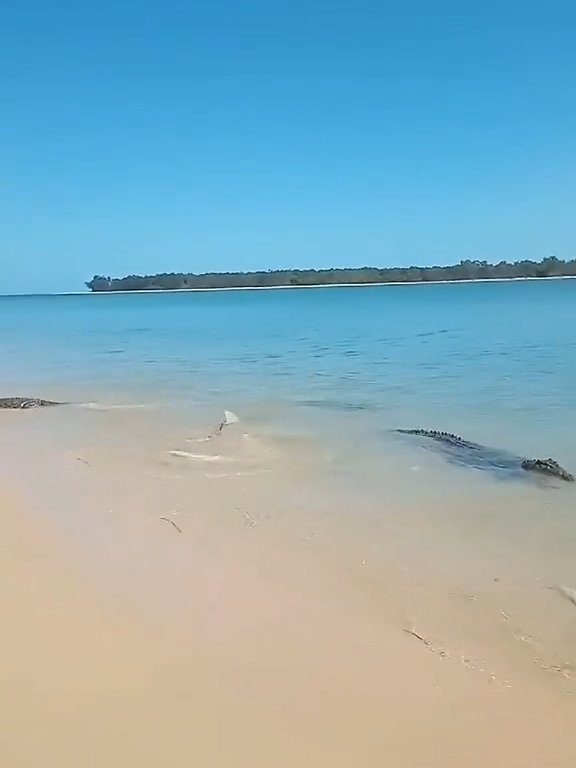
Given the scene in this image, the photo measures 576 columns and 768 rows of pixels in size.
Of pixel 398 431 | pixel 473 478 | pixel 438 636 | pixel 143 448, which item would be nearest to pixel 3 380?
A: pixel 143 448

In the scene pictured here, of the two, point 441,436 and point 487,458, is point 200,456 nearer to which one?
point 441,436

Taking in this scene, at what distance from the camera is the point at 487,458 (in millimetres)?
7848

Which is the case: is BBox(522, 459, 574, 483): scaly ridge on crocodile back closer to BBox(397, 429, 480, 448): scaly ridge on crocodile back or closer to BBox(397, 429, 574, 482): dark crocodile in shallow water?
BBox(397, 429, 574, 482): dark crocodile in shallow water

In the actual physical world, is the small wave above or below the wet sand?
below

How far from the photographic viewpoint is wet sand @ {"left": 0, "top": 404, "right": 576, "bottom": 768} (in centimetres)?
271

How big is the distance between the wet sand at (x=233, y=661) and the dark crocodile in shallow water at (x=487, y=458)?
287 cm

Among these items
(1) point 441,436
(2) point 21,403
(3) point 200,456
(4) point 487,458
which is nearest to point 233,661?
(3) point 200,456

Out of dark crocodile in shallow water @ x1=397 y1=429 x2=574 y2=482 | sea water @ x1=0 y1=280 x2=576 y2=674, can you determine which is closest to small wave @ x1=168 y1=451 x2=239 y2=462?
sea water @ x1=0 y1=280 x2=576 y2=674

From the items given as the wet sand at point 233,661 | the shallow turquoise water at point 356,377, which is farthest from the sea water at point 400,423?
the wet sand at point 233,661

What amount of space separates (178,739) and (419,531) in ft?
10.5

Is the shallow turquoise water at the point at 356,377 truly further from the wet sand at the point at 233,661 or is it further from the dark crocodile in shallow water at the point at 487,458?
the wet sand at the point at 233,661

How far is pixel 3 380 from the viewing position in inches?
675

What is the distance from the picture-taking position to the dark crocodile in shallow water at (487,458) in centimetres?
700

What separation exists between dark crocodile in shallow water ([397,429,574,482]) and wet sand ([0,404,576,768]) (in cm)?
287
